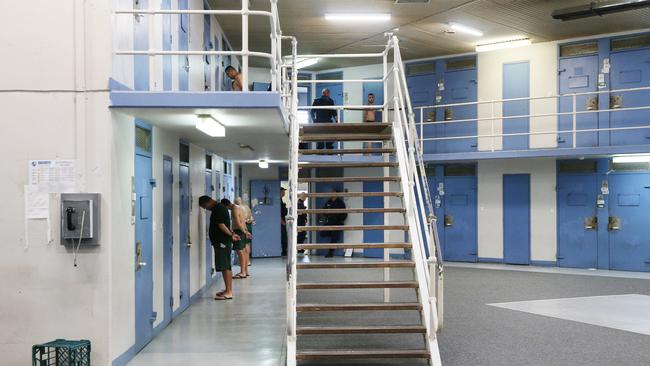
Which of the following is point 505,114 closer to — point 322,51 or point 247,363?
point 322,51

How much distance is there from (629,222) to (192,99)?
10794 millimetres

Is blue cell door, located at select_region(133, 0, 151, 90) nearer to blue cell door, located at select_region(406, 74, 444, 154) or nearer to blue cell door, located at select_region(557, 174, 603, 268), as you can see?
blue cell door, located at select_region(406, 74, 444, 154)

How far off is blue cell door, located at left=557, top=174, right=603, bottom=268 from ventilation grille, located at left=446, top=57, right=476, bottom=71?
11.4 ft

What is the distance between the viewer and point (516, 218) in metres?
13.7

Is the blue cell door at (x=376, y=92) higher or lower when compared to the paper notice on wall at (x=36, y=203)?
higher

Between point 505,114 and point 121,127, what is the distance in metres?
10.4

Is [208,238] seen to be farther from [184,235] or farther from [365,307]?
[365,307]

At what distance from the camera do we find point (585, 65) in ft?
42.1

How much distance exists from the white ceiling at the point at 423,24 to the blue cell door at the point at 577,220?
3.37 m

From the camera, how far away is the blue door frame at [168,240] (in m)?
7.23

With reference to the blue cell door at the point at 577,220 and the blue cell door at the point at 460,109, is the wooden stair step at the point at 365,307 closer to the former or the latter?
the blue cell door at the point at 577,220

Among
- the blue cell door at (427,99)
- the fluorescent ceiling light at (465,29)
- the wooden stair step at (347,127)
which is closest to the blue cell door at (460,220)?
the blue cell door at (427,99)

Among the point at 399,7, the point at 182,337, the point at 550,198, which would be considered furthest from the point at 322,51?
the point at 182,337

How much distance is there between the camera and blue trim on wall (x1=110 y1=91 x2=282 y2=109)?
516 centimetres
